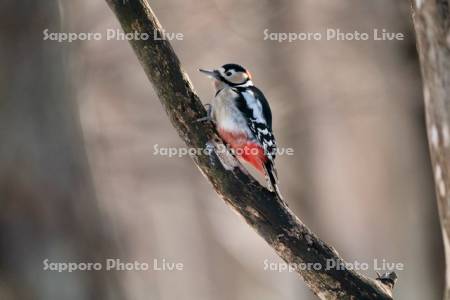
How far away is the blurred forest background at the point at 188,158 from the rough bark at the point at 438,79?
13.8 ft

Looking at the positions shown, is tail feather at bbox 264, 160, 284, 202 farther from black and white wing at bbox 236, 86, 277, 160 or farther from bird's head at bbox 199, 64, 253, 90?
bird's head at bbox 199, 64, 253, 90

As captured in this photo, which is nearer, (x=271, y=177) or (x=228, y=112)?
(x=271, y=177)

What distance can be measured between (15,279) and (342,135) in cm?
795

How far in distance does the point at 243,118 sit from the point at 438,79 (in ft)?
6.46

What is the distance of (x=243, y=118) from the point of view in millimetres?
4914

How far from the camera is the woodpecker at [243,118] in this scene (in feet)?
15.3

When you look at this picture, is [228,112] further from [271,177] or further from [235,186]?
[235,186]

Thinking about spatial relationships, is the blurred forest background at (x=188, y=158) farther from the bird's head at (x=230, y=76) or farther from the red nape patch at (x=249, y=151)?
the red nape patch at (x=249, y=151)

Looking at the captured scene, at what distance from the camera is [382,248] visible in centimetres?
1199

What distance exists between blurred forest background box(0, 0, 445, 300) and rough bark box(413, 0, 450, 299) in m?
4.19

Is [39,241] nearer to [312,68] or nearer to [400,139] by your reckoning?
[400,139]

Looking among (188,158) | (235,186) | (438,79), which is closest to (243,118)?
(235,186)

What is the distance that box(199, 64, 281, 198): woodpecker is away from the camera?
184 inches

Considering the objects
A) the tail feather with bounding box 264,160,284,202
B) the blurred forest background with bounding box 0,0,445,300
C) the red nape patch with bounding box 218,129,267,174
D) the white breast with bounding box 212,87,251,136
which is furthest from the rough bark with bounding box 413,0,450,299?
the blurred forest background with bounding box 0,0,445,300
